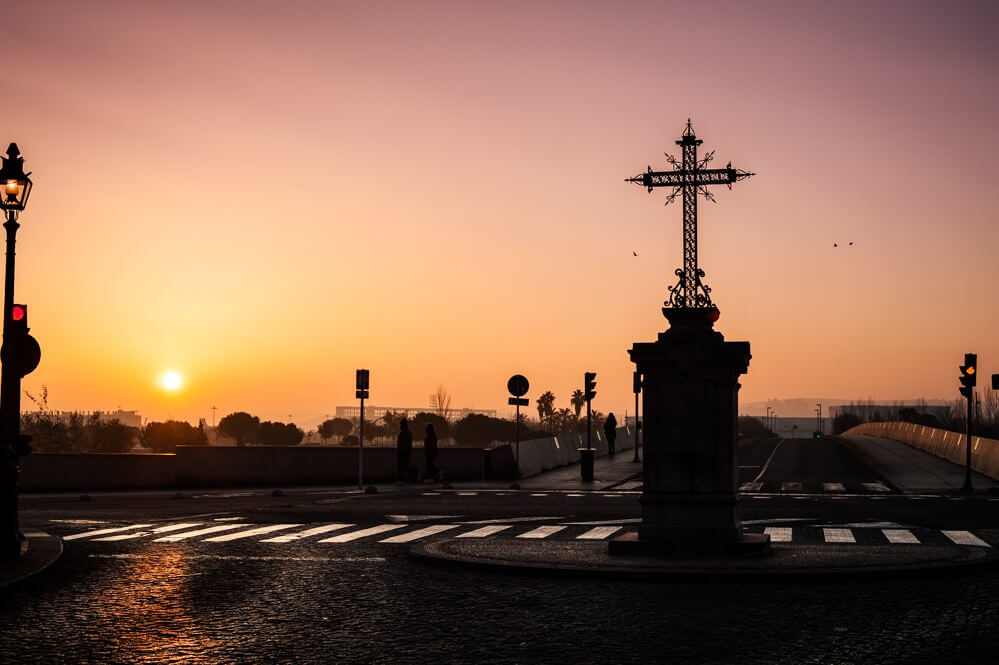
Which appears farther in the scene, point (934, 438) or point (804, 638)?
point (934, 438)

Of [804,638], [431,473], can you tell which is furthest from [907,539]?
[431,473]

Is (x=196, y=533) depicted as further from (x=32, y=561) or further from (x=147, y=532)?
(x=32, y=561)

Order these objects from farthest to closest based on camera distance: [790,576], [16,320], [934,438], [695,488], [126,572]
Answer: [934,438]
[16,320]
[695,488]
[126,572]
[790,576]

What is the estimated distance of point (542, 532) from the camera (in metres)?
18.5

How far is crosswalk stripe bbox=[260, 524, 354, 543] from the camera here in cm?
1727

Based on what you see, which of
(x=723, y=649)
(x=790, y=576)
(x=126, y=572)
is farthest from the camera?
(x=126, y=572)

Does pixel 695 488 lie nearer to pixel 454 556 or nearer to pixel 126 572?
pixel 454 556

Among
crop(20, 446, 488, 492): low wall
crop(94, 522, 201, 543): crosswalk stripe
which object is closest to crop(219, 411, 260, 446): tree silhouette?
crop(20, 446, 488, 492): low wall

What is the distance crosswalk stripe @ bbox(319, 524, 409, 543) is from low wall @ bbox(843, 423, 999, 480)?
23.8 meters

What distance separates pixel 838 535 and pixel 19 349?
472 inches

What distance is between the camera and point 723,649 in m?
8.69

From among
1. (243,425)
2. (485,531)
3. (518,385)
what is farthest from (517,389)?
(243,425)

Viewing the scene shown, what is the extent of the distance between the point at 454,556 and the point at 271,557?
2594 mm

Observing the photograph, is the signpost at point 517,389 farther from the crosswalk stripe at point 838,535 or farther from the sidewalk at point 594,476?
the crosswalk stripe at point 838,535
